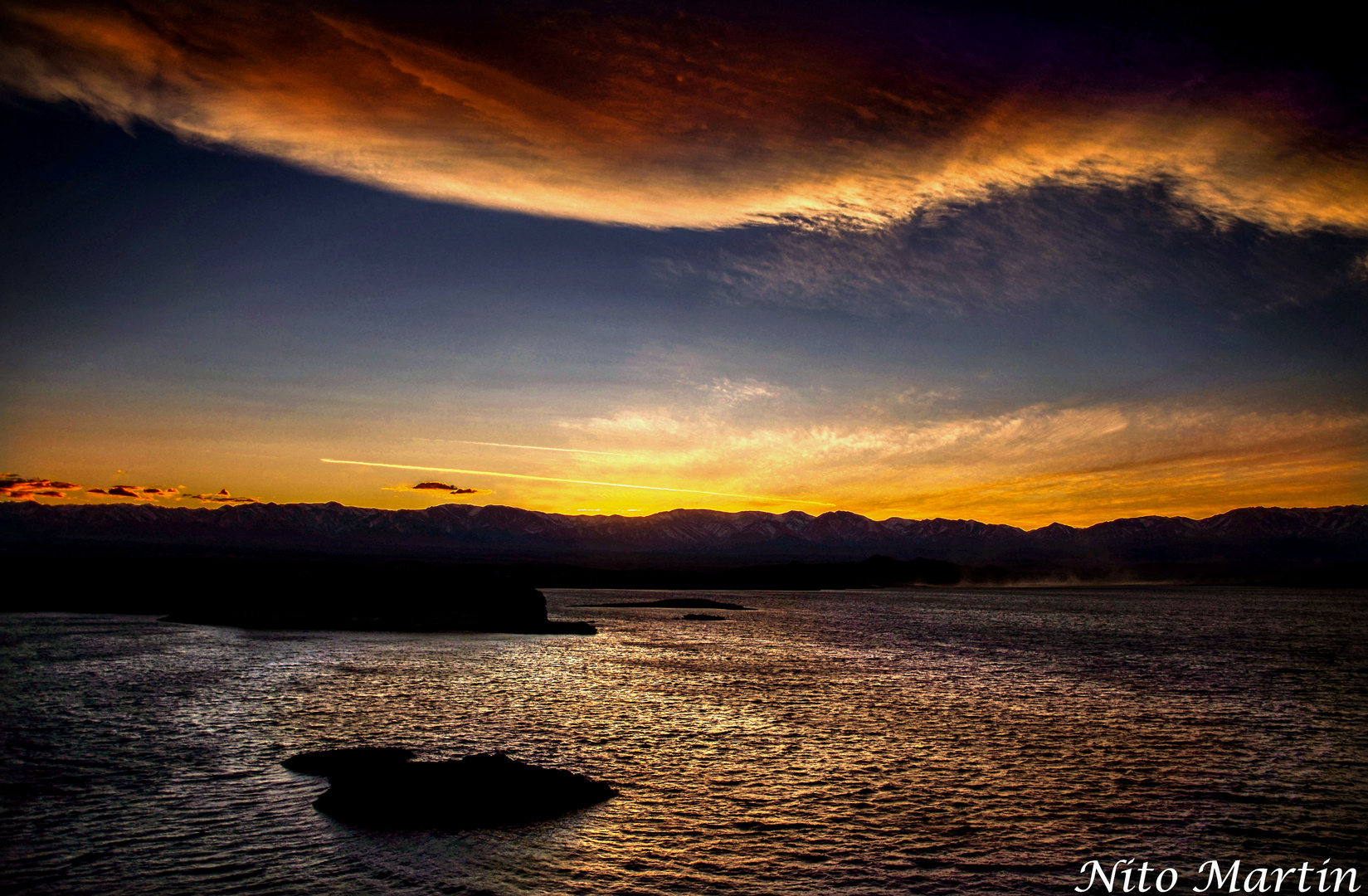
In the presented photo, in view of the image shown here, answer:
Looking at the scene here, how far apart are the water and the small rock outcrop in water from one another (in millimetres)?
918

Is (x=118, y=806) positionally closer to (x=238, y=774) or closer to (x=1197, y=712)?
(x=238, y=774)

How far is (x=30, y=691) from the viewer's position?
43.3m

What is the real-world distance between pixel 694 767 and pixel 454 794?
10.1 m

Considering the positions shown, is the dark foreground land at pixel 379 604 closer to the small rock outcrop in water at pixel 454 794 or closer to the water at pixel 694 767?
the water at pixel 694 767

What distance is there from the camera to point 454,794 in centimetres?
2227

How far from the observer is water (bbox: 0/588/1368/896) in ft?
61.8

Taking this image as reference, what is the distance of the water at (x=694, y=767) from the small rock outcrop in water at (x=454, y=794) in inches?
36.2

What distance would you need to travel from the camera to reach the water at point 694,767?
1884 centimetres

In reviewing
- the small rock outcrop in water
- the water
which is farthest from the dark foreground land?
the small rock outcrop in water
